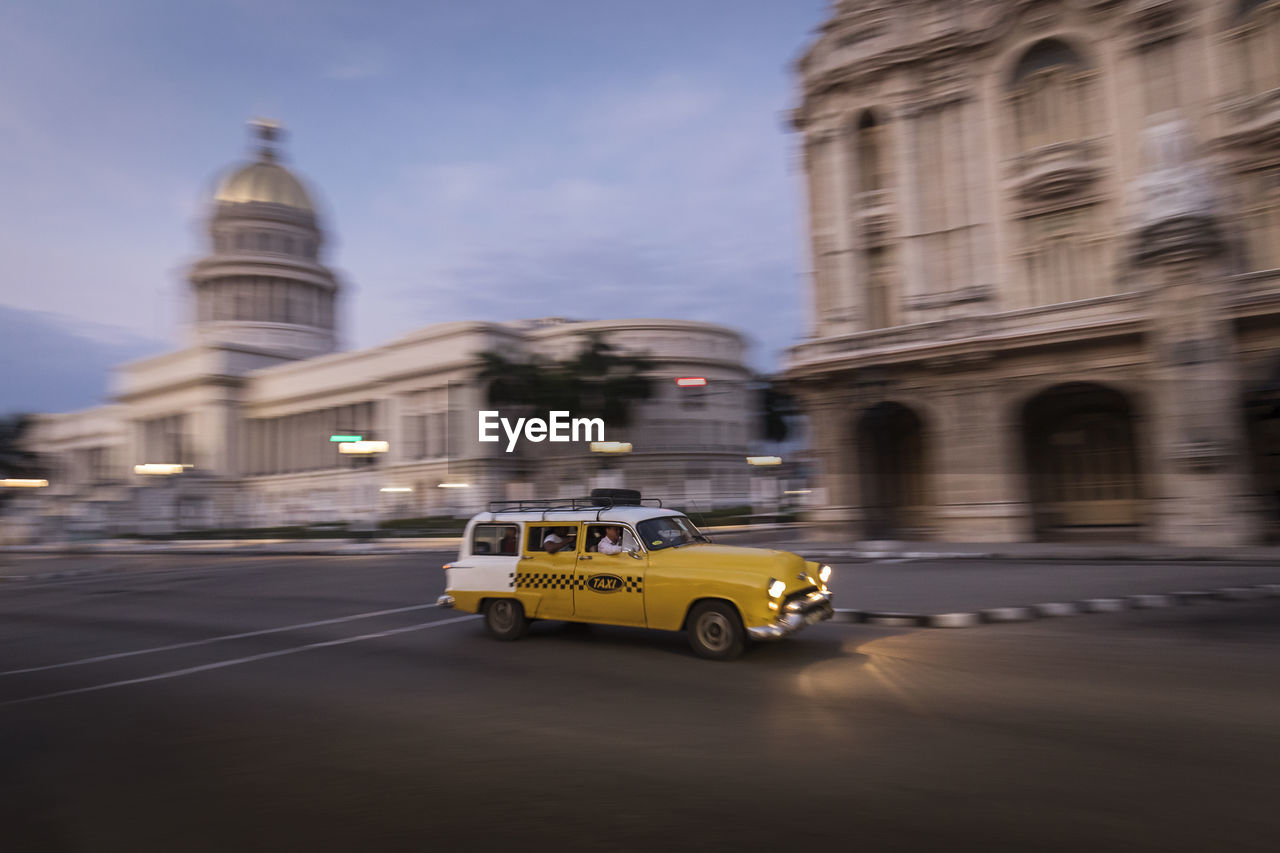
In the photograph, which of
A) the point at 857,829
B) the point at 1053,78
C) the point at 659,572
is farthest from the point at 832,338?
the point at 857,829

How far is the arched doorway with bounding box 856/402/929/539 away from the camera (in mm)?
26609

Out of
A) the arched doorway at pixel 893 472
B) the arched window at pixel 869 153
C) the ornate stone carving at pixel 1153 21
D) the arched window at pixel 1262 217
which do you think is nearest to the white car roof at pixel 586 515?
the arched doorway at pixel 893 472

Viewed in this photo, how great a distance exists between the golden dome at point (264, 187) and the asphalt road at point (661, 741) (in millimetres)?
97507

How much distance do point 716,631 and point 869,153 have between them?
23.1 metres

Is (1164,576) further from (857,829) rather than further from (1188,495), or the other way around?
(857,829)

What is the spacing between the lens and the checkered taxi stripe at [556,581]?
9328mm

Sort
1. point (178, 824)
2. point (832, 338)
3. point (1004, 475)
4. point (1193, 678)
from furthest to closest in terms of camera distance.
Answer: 1. point (832, 338)
2. point (1004, 475)
3. point (1193, 678)
4. point (178, 824)

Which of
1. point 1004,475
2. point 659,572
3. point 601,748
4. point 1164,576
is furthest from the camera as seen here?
point 1004,475

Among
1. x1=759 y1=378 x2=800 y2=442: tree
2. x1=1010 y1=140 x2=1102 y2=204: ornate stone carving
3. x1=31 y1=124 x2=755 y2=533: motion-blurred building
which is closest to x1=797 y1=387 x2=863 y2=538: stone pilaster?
x1=1010 y1=140 x2=1102 y2=204: ornate stone carving

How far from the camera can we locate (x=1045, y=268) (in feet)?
80.4

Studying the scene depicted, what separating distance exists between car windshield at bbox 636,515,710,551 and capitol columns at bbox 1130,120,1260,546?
1589 cm

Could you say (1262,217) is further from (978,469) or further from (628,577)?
(628,577)

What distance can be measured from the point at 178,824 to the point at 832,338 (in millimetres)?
23738

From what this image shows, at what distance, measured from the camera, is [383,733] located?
263 inches
